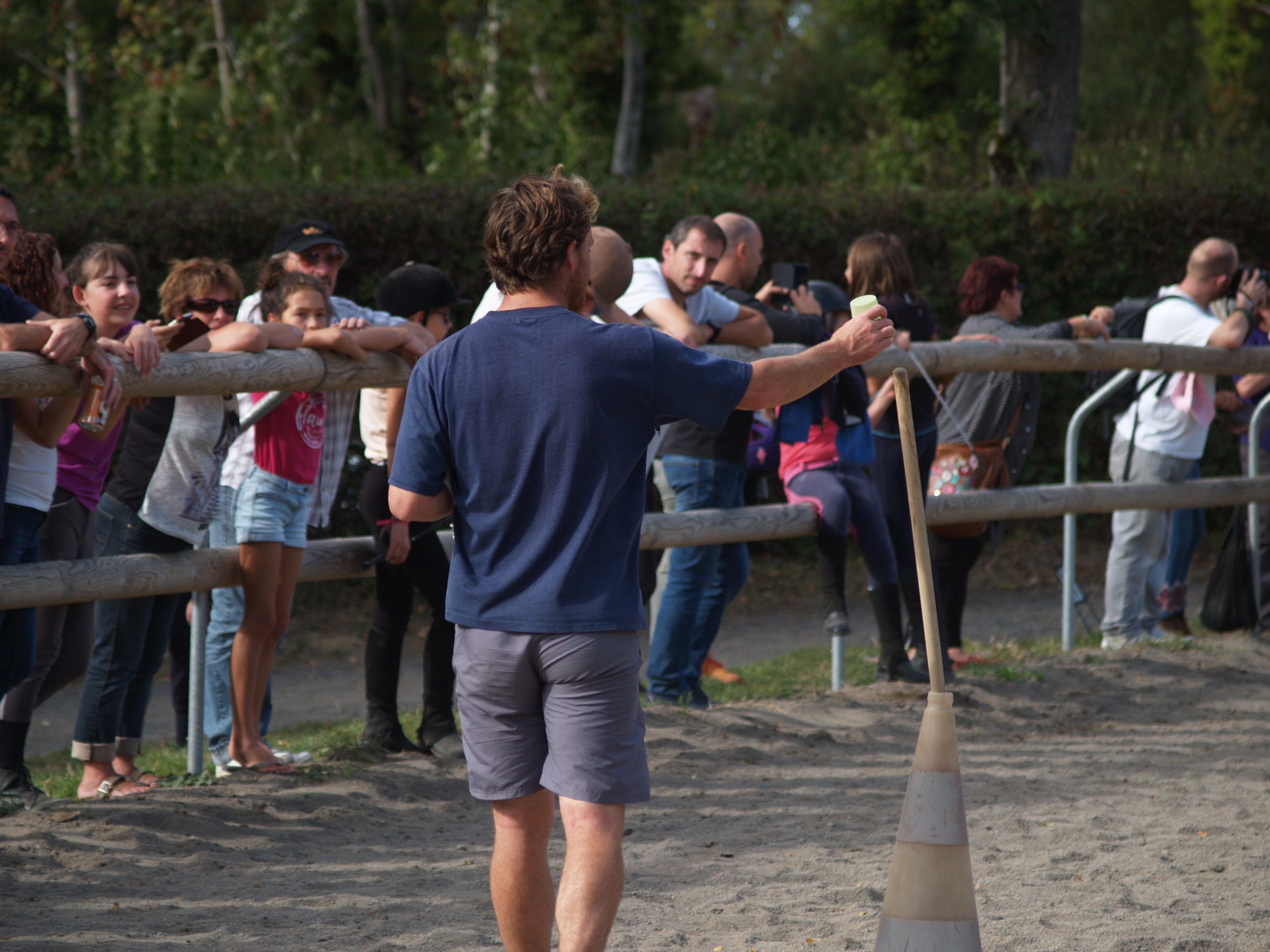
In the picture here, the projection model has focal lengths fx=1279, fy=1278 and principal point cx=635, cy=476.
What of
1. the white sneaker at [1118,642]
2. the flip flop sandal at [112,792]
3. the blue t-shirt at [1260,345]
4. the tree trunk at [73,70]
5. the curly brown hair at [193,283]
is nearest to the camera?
the flip flop sandal at [112,792]

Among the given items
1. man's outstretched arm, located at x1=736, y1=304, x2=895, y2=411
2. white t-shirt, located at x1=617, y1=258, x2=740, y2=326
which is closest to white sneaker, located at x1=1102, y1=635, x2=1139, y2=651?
white t-shirt, located at x1=617, y1=258, x2=740, y2=326

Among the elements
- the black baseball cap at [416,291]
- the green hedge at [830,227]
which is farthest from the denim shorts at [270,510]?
the green hedge at [830,227]

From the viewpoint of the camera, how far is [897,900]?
2750 millimetres

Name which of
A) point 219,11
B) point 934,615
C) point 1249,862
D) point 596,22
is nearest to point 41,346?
point 934,615

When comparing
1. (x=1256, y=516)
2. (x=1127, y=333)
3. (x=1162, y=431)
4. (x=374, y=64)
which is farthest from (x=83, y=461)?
(x=374, y=64)

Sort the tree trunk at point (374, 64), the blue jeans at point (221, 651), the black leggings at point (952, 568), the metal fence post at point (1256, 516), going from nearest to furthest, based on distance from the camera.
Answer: the blue jeans at point (221, 651)
the black leggings at point (952, 568)
the metal fence post at point (1256, 516)
the tree trunk at point (374, 64)

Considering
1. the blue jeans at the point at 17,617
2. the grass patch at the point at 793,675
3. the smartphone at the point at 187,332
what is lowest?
the grass patch at the point at 793,675

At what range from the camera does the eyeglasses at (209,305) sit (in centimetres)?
441

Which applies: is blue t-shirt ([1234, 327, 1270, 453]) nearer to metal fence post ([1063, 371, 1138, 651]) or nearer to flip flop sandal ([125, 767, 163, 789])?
metal fence post ([1063, 371, 1138, 651])

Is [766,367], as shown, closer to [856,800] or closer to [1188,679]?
[856,800]

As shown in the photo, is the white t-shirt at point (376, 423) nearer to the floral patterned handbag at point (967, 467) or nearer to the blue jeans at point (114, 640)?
the blue jeans at point (114, 640)

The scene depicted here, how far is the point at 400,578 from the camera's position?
4.66 m

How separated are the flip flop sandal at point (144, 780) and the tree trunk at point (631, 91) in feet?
28.1

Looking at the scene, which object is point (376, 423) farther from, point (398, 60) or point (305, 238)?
point (398, 60)
